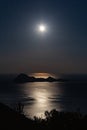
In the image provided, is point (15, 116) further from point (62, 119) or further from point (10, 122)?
point (62, 119)

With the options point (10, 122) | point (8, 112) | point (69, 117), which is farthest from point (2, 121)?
point (69, 117)

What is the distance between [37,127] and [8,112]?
210 cm

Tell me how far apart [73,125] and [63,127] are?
53 centimetres

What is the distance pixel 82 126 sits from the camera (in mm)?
16578

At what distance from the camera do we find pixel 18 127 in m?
16.1

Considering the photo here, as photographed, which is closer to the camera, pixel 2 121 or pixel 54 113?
pixel 2 121

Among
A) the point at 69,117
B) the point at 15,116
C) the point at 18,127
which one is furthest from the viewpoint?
the point at 69,117

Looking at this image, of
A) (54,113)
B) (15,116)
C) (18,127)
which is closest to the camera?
(18,127)

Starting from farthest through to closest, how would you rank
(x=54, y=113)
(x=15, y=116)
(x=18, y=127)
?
(x=54, y=113)
(x=15, y=116)
(x=18, y=127)

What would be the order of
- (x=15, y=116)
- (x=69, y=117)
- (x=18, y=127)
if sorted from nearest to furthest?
(x=18, y=127) → (x=15, y=116) → (x=69, y=117)

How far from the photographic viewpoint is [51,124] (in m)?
16.9

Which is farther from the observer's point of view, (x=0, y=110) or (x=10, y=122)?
(x=0, y=110)

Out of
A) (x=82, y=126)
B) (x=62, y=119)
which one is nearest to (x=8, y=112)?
(x=62, y=119)

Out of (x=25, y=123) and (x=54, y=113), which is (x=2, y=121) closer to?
(x=25, y=123)
